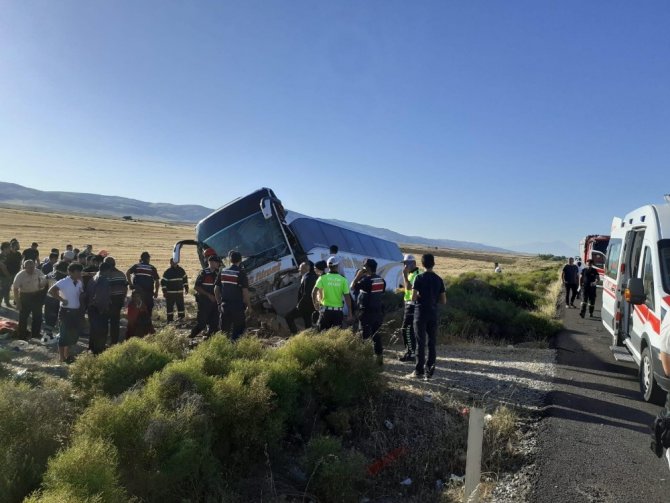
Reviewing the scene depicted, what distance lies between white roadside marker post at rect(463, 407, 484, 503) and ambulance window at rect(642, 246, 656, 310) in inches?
151

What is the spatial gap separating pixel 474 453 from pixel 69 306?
23.4 ft

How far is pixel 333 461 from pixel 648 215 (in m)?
5.86

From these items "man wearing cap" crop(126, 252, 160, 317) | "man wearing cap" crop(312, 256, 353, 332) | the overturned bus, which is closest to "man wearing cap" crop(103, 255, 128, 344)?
"man wearing cap" crop(126, 252, 160, 317)

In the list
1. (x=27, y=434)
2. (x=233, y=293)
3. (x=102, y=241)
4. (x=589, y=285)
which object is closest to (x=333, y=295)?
(x=233, y=293)

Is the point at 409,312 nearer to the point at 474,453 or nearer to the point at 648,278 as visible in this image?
the point at 648,278

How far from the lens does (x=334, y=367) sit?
236 inches

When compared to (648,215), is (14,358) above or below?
below

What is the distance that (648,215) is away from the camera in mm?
7215

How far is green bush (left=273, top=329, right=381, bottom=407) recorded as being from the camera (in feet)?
19.2

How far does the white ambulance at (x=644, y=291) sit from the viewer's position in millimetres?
6078

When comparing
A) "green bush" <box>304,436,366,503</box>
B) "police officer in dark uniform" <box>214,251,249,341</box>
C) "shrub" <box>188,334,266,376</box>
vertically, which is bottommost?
"green bush" <box>304,436,366,503</box>

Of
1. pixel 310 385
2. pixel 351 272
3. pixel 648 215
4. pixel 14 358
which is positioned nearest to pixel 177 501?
pixel 310 385

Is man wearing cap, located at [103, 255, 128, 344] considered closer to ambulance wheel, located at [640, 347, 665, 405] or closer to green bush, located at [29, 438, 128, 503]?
green bush, located at [29, 438, 128, 503]

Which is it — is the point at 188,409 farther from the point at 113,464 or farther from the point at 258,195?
the point at 258,195
